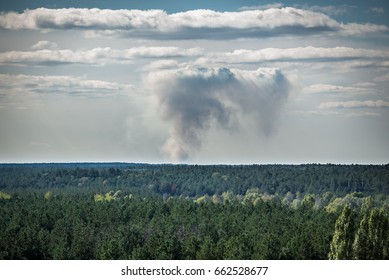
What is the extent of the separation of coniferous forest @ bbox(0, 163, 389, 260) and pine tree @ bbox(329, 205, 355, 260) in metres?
0.03

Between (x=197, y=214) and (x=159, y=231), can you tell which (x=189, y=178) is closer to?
(x=197, y=214)

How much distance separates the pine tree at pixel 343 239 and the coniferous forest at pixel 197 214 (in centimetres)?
3

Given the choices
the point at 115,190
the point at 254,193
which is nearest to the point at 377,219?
the point at 254,193

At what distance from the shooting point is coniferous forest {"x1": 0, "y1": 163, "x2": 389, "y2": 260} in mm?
29438

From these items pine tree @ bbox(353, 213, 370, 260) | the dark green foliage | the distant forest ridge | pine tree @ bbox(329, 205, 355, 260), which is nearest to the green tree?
pine tree @ bbox(353, 213, 370, 260)

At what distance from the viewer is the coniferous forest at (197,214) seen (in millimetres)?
29438

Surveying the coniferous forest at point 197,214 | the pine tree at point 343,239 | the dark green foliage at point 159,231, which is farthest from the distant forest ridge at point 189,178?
the pine tree at point 343,239

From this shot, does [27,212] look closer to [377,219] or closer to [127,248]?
[127,248]

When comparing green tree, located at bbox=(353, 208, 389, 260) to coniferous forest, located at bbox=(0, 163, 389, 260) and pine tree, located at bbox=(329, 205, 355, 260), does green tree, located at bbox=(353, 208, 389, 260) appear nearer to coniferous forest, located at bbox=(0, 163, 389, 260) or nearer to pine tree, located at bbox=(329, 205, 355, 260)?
coniferous forest, located at bbox=(0, 163, 389, 260)

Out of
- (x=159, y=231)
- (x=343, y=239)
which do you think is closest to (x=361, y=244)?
(x=343, y=239)
